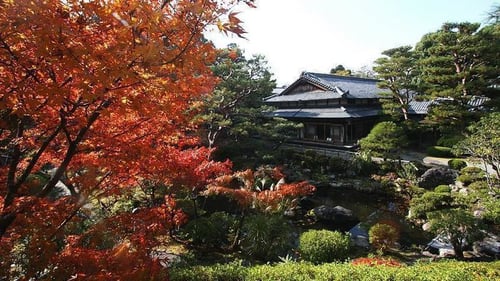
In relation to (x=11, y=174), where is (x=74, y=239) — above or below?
below

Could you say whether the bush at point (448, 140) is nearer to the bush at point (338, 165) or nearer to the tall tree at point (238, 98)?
the bush at point (338, 165)

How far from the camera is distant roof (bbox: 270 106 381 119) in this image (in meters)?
22.0

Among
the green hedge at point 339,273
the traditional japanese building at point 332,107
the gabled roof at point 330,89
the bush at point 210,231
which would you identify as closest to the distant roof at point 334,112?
the traditional japanese building at point 332,107

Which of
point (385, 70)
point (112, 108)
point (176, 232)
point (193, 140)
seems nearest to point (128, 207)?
point (176, 232)

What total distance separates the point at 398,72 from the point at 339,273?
62.6 feet

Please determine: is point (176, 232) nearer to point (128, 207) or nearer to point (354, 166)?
point (128, 207)

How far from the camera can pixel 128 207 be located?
10039 mm

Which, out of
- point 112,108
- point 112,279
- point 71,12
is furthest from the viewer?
point 112,279

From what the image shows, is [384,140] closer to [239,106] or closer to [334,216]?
[334,216]

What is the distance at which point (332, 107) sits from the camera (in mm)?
24391

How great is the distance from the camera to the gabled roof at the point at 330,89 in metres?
24.0

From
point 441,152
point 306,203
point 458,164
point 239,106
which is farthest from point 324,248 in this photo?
point 441,152

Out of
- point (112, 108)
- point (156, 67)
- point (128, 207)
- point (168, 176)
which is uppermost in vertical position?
point (156, 67)

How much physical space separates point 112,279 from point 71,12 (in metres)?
3.09
